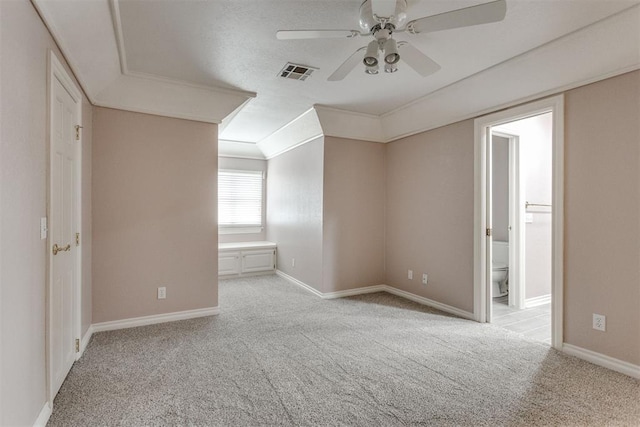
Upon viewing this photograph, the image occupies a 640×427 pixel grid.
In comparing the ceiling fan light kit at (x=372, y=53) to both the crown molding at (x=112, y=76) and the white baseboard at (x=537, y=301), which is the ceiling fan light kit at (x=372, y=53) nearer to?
the crown molding at (x=112, y=76)

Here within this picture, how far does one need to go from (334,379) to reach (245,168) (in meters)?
4.78

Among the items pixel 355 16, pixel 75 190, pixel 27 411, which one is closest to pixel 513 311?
pixel 355 16

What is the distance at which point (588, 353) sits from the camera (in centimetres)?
254

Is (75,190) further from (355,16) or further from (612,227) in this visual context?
(612,227)

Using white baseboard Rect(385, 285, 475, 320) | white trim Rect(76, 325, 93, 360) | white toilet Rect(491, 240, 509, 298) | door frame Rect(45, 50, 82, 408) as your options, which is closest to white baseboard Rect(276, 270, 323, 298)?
white baseboard Rect(385, 285, 475, 320)

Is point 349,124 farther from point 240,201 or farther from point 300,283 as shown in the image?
point 240,201

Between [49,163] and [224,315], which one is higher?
[49,163]

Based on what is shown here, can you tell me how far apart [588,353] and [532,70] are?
2.40 metres

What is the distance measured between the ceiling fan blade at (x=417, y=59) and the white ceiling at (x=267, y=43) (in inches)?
10.0

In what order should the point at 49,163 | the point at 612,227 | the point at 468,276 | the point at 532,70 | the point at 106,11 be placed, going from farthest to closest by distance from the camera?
1. the point at 468,276
2. the point at 532,70
3. the point at 612,227
4. the point at 106,11
5. the point at 49,163

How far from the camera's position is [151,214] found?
3371mm

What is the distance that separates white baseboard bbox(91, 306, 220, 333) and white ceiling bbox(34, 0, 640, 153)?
86.9 inches

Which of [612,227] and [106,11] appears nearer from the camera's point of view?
[106,11]

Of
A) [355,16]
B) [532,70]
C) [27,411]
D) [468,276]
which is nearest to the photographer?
[27,411]
